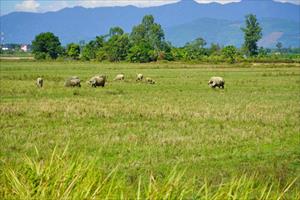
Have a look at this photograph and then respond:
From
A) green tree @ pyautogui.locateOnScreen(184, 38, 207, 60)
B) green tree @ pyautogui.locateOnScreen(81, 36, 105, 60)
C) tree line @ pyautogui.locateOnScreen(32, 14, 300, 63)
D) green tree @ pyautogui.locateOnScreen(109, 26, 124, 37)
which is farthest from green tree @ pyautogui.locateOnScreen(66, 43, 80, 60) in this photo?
green tree @ pyautogui.locateOnScreen(184, 38, 207, 60)

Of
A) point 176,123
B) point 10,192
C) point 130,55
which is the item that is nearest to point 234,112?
point 176,123

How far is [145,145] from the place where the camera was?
37.8ft

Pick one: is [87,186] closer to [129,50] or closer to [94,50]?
[129,50]

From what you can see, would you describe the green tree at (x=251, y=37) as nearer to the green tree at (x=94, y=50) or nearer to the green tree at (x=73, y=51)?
the green tree at (x=94, y=50)

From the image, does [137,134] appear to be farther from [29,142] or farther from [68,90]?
[68,90]

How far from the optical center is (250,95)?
25219mm

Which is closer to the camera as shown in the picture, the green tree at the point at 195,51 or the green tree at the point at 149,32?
the green tree at the point at 195,51

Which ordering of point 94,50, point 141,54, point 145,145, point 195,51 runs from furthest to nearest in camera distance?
point 195,51 → point 94,50 → point 141,54 → point 145,145

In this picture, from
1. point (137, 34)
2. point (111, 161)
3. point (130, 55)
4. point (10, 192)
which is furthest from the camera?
point (137, 34)

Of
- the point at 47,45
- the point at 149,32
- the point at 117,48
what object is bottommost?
the point at 117,48

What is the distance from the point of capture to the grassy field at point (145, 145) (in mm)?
2785

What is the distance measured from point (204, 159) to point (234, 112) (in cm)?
769

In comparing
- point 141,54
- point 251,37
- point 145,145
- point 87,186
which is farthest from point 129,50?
point 87,186

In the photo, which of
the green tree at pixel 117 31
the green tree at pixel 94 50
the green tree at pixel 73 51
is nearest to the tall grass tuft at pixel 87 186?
the green tree at pixel 94 50
